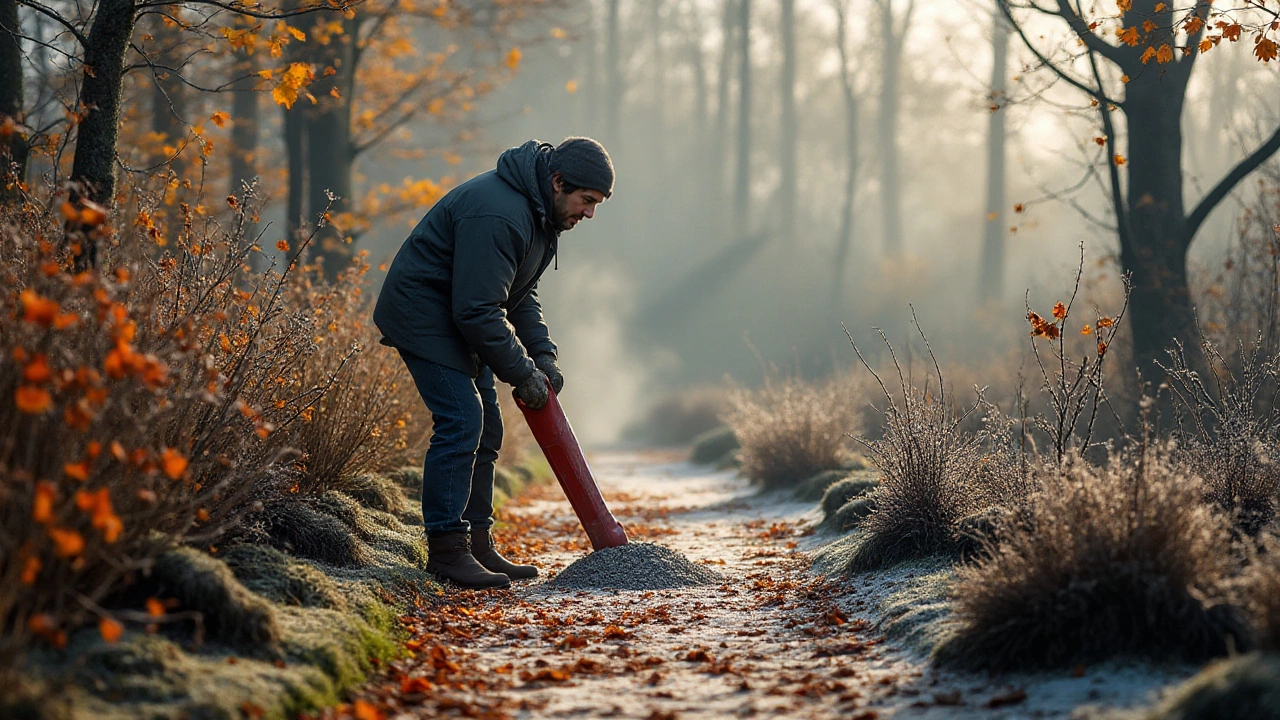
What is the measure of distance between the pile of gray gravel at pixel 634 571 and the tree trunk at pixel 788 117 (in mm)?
28547

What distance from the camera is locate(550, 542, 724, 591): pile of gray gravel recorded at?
5465 millimetres

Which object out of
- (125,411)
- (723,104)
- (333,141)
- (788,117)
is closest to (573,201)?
(125,411)

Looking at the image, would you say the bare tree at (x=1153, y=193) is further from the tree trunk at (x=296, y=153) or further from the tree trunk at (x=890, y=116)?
the tree trunk at (x=890, y=116)

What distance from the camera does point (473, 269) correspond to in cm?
484

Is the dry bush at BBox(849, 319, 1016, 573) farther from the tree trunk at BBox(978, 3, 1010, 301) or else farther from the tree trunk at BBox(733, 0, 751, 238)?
the tree trunk at BBox(733, 0, 751, 238)

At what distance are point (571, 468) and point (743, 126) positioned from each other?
1133 inches

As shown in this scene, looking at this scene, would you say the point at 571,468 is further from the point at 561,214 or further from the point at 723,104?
the point at 723,104

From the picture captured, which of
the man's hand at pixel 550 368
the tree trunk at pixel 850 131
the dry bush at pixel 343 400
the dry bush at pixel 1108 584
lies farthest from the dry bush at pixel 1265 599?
the tree trunk at pixel 850 131

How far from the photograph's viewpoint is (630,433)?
26.3 meters

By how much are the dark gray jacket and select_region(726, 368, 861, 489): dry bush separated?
5819 millimetres

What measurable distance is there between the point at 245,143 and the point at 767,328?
20.4 meters

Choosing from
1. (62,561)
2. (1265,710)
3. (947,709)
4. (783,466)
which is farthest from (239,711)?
(783,466)

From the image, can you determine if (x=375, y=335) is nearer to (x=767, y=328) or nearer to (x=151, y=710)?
(x=151, y=710)

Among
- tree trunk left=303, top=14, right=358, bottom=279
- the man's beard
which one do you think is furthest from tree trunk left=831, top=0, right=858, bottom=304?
the man's beard
